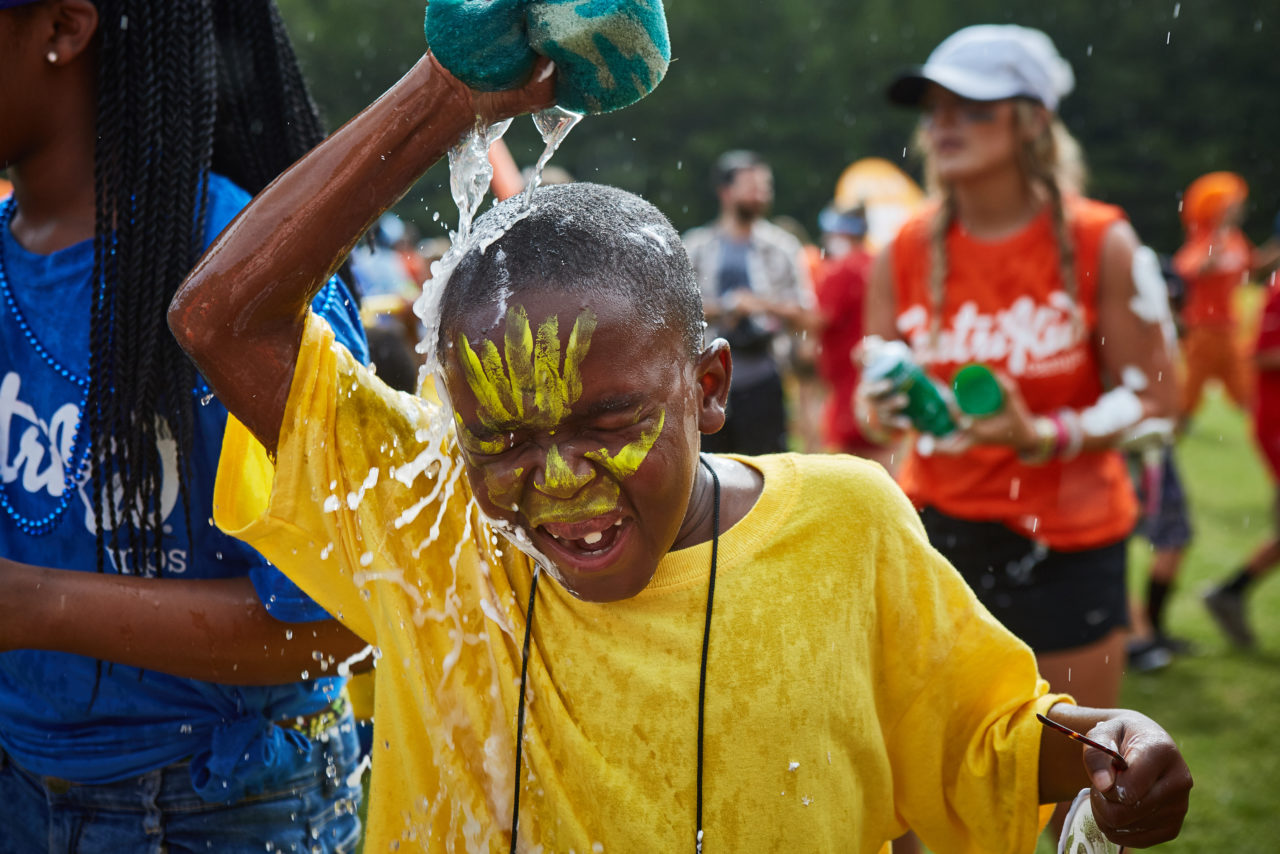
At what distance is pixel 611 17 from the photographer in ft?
4.59

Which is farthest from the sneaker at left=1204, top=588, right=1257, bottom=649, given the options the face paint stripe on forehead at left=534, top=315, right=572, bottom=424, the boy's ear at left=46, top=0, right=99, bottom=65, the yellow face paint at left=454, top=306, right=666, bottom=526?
the boy's ear at left=46, top=0, right=99, bottom=65

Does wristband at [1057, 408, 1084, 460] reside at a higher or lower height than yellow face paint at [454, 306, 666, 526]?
lower

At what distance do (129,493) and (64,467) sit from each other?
0.48ft

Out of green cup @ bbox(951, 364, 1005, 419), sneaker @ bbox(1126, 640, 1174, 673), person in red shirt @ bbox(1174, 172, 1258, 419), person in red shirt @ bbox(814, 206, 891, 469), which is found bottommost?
person in red shirt @ bbox(1174, 172, 1258, 419)

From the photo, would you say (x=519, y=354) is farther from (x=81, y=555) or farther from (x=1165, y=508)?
(x=1165, y=508)

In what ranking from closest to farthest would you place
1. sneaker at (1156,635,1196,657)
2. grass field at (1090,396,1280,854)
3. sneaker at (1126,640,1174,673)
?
grass field at (1090,396,1280,854) < sneaker at (1126,640,1174,673) < sneaker at (1156,635,1196,657)

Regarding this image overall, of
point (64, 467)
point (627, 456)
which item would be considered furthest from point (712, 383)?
point (64, 467)

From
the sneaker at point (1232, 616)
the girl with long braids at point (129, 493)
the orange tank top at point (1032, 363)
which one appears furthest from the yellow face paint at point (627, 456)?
the sneaker at point (1232, 616)

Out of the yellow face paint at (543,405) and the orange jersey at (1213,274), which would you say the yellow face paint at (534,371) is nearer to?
the yellow face paint at (543,405)

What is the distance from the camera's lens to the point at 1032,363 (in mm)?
3424

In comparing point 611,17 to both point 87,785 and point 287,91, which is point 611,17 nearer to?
point 287,91

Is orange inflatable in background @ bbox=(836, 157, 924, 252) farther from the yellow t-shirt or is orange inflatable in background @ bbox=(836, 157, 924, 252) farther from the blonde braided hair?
the yellow t-shirt

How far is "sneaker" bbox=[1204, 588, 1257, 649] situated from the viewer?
6.03m

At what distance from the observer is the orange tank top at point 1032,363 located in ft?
11.0
